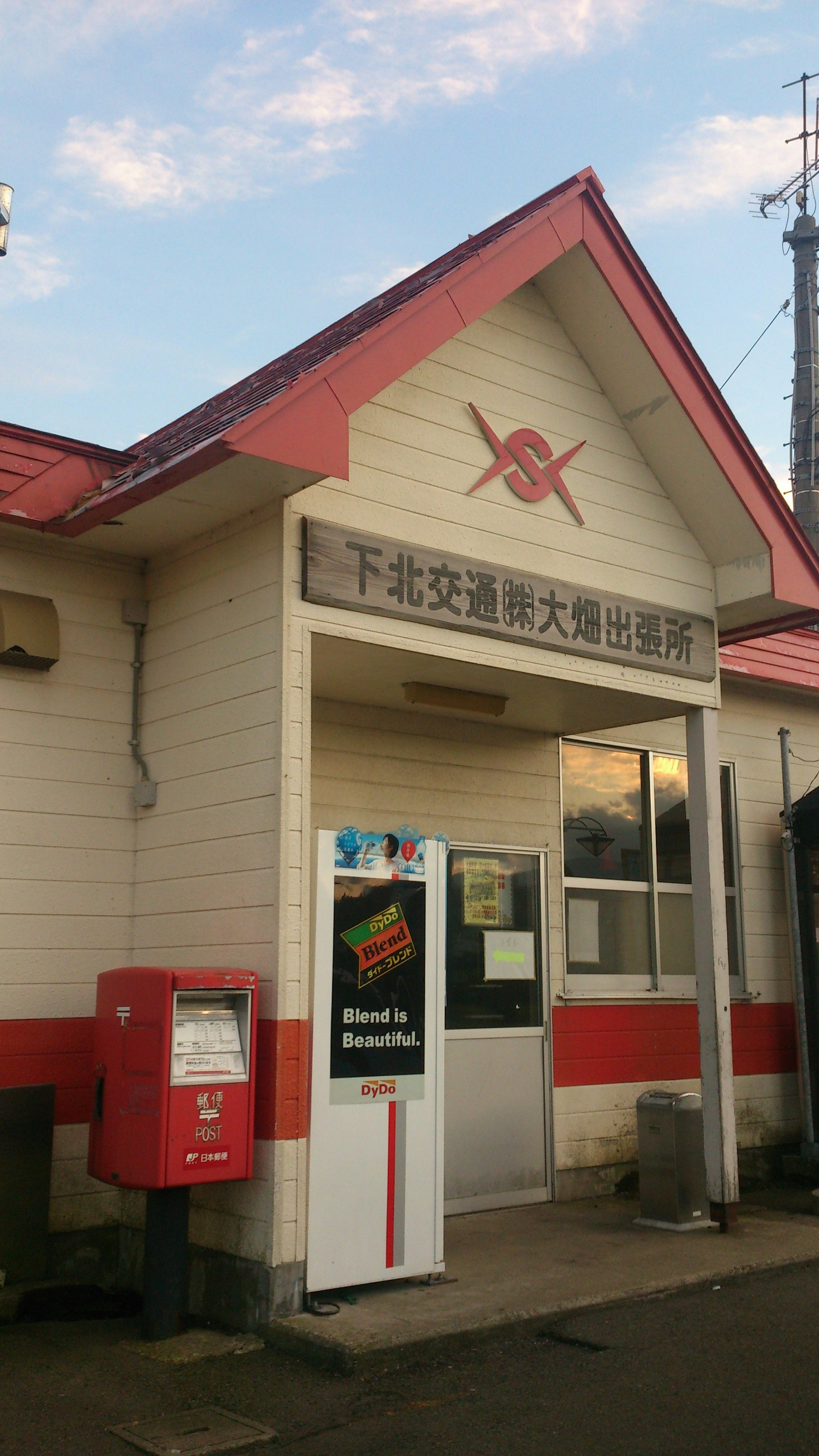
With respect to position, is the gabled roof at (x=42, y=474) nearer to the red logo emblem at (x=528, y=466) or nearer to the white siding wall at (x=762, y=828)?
the red logo emblem at (x=528, y=466)

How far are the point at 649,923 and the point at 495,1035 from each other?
1.84 metres

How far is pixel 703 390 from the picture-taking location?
784 cm

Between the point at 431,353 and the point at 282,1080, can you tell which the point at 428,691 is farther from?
the point at 282,1080

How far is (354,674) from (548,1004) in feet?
9.65

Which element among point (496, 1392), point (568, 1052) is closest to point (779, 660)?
point (568, 1052)

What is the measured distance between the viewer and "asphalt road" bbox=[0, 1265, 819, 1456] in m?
4.44

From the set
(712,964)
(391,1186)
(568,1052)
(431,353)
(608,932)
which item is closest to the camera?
(391,1186)

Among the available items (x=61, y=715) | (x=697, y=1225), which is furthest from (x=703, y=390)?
(x=697, y=1225)

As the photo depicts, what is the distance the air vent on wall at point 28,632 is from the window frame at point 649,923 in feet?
12.9

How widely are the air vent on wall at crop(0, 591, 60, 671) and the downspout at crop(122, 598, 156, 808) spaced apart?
0.48 metres

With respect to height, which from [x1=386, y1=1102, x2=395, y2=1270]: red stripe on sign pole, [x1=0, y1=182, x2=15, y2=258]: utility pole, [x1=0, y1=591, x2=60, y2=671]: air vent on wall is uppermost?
[x1=0, y1=182, x2=15, y2=258]: utility pole

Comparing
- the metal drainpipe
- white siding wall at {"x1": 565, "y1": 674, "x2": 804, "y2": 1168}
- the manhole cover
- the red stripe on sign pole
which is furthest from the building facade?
the metal drainpipe

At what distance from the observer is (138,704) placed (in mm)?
7180

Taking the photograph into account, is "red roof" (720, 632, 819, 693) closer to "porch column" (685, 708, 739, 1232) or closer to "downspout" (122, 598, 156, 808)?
"porch column" (685, 708, 739, 1232)
